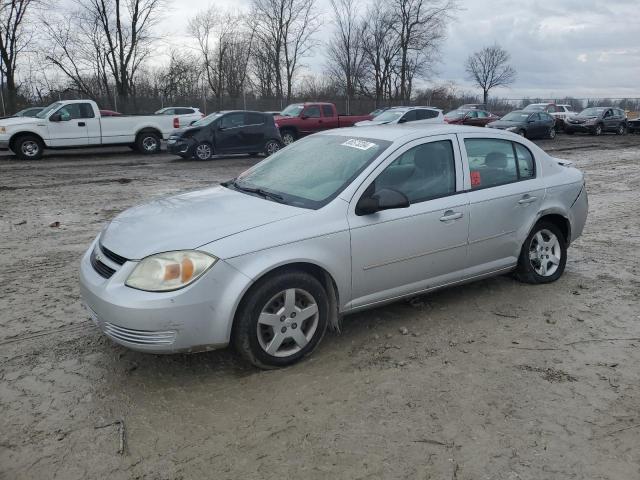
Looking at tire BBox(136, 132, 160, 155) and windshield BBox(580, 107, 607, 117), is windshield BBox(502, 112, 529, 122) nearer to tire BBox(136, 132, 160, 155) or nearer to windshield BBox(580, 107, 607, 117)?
windshield BBox(580, 107, 607, 117)

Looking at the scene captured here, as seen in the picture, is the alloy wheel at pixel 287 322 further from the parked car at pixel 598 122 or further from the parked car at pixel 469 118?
the parked car at pixel 598 122

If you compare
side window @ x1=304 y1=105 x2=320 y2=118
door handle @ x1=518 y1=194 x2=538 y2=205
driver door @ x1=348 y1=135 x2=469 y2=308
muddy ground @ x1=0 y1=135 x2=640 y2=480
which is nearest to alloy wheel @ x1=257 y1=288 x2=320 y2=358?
muddy ground @ x1=0 y1=135 x2=640 y2=480

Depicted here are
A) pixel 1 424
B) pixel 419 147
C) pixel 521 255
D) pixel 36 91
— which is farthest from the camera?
pixel 36 91

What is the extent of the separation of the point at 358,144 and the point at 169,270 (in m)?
1.92

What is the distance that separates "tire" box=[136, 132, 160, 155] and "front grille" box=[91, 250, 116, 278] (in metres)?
16.1

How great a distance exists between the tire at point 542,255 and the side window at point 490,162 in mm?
616

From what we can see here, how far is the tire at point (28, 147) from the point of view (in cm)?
1645

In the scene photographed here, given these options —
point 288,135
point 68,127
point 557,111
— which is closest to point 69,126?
point 68,127

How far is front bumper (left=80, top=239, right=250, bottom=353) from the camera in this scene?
3.21m

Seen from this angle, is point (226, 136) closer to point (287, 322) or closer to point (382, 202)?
point (382, 202)

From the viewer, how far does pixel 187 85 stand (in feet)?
141

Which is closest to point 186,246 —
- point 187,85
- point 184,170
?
point 184,170

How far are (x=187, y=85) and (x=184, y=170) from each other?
3096cm

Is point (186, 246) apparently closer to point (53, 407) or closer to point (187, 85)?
point (53, 407)
